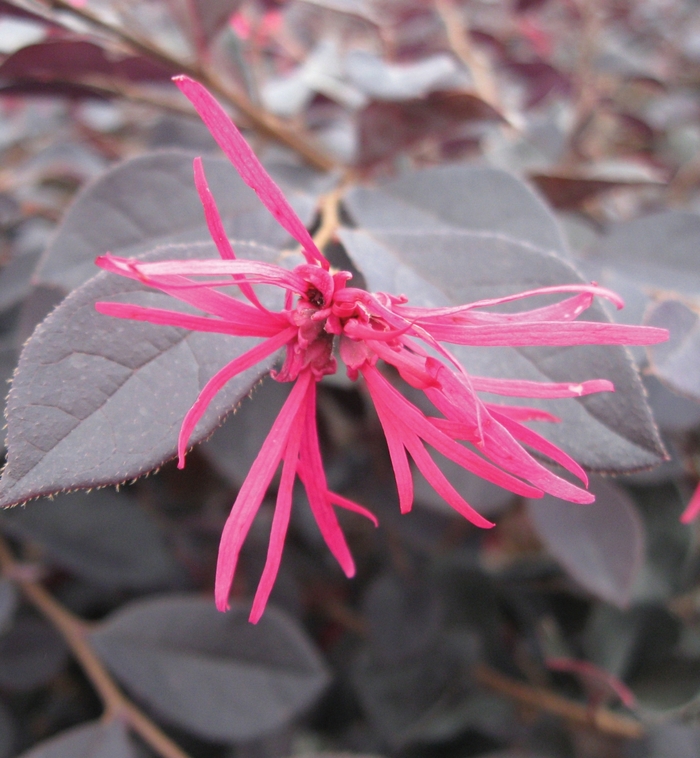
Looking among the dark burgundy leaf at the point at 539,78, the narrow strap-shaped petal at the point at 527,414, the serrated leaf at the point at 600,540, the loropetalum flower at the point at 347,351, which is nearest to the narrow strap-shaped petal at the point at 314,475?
the loropetalum flower at the point at 347,351

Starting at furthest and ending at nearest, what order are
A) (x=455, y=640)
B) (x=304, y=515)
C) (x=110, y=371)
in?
(x=304, y=515), (x=455, y=640), (x=110, y=371)

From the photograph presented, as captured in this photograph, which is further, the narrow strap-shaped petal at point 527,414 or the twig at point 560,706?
the twig at point 560,706

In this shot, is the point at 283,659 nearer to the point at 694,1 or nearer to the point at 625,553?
the point at 625,553

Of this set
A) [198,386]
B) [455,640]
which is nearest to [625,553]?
[455,640]

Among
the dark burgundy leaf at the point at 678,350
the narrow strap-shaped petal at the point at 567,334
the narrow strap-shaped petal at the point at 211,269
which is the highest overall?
the narrow strap-shaped petal at the point at 211,269

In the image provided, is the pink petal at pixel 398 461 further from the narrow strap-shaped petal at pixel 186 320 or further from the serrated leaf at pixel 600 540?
the serrated leaf at pixel 600 540

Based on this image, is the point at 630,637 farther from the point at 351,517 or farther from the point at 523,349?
the point at 523,349
